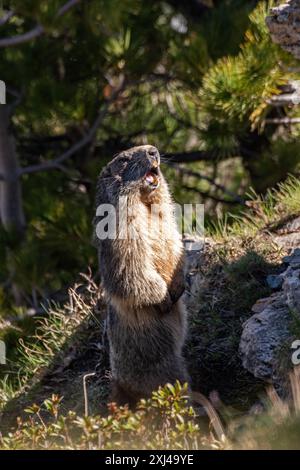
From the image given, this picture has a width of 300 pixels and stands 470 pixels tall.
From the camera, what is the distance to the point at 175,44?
32.2 feet

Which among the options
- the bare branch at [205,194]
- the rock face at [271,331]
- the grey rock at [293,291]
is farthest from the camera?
the bare branch at [205,194]

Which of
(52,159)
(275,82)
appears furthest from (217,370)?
(52,159)

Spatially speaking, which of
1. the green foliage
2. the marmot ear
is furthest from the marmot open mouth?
the green foliage

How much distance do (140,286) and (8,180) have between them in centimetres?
506

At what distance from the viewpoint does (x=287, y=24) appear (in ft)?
20.1

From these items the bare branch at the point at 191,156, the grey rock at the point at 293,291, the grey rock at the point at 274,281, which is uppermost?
the bare branch at the point at 191,156

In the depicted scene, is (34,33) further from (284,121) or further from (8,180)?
(284,121)

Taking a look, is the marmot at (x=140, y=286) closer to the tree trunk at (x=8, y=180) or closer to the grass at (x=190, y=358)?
the grass at (x=190, y=358)

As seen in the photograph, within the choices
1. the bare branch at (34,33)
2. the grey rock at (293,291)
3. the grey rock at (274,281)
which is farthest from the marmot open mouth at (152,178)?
the bare branch at (34,33)

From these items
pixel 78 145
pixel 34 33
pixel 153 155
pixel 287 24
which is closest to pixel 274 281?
pixel 153 155

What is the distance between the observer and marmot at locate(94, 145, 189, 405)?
547cm

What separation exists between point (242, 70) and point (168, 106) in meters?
3.46

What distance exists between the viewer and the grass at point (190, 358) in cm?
485

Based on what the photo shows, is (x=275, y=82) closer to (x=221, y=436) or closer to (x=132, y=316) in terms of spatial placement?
(x=132, y=316)
